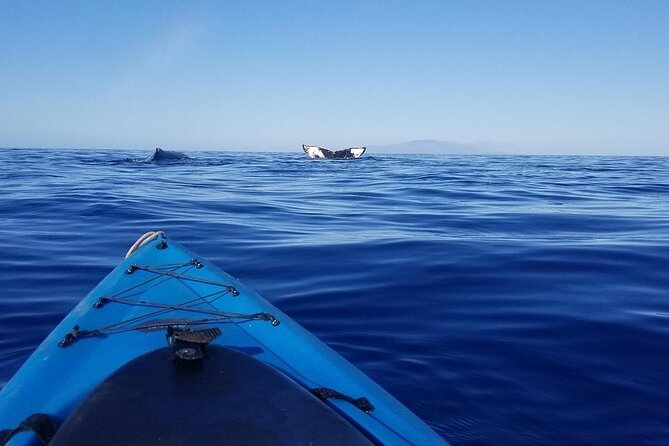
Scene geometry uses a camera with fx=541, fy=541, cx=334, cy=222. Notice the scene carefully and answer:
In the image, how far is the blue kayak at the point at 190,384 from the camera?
181 centimetres

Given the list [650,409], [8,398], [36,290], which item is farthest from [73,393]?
[36,290]

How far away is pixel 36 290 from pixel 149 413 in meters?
5.03

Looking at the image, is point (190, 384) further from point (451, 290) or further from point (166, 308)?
point (451, 290)

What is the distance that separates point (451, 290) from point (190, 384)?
15.2 ft

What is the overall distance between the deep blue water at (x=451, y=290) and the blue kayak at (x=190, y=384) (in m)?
1.09

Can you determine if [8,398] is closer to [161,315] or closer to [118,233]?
[161,315]

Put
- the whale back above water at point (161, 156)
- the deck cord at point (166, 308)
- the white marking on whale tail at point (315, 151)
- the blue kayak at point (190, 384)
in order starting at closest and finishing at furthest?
A: 1. the blue kayak at point (190, 384)
2. the deck cord at point (166, 308)
3. the whale back above water at point (161, 156)
4. the white marking on whale tail at point (315, 151)

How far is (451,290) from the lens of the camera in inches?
245

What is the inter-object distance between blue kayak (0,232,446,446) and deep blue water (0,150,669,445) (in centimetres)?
109

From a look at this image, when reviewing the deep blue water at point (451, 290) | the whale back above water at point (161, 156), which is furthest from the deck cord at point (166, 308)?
the whale back above water at point (161, 156)

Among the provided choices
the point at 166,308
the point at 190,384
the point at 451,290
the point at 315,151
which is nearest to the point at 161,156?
the point at 315,151

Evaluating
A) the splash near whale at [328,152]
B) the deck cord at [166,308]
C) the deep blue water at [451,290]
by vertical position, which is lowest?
the deep blue water at [451,290]

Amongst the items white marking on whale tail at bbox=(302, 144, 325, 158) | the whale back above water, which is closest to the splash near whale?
white marking on whale tail at bbox=(302, 144, 325, 158)

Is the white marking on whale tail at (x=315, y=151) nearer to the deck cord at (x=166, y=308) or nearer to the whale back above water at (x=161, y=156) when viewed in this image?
the whale back above water at (x=161, y=156)
